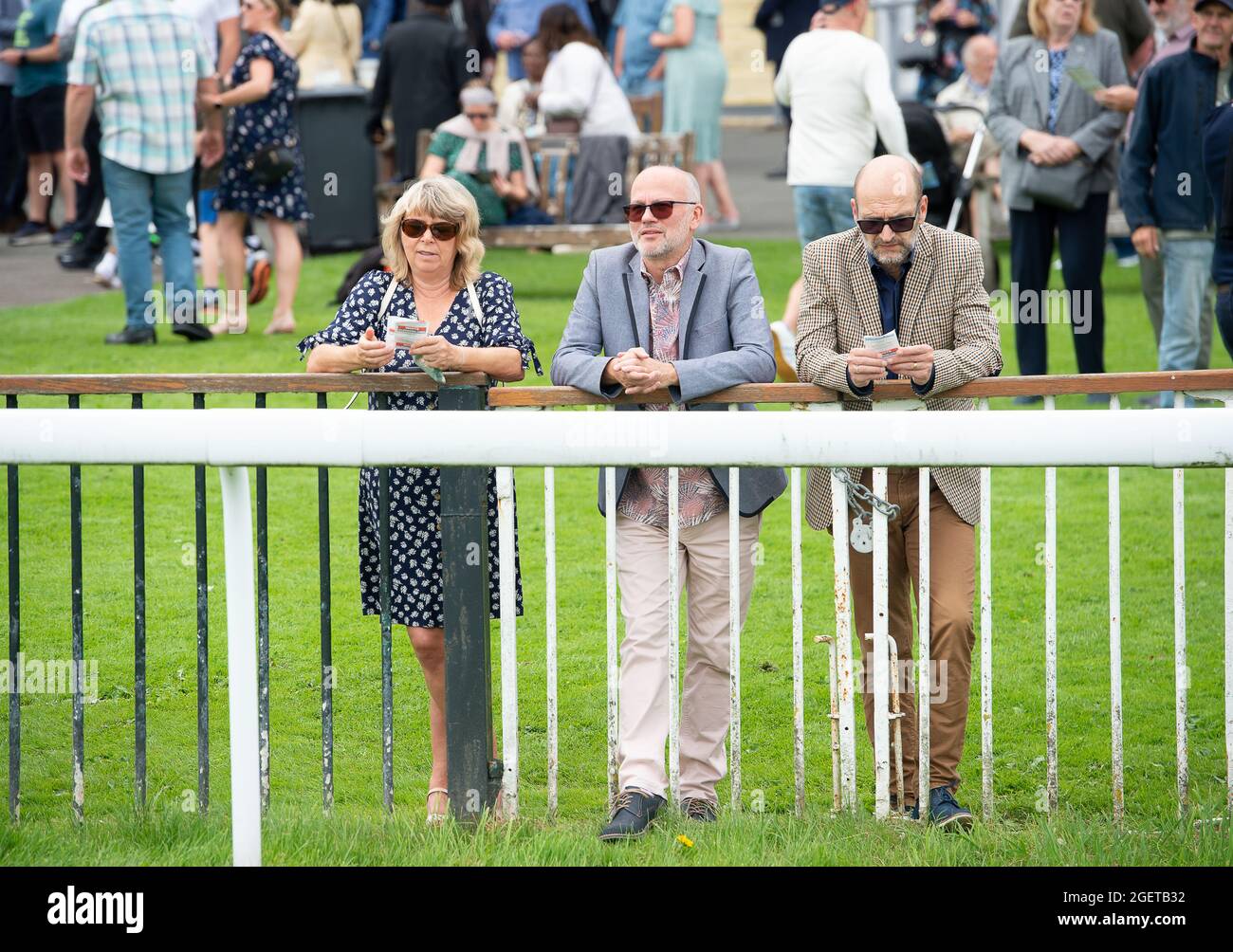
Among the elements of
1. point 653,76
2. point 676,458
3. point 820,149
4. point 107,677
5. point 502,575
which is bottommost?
point 107,677

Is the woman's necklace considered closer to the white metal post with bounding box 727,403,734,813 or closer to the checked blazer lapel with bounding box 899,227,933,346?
the white metal post with bounding box 727,403,734,813

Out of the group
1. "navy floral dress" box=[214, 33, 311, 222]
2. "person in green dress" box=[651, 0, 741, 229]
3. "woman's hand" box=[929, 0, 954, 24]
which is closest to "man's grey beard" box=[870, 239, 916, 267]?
"navy floral dress" box=[214, 33, 311, 222]

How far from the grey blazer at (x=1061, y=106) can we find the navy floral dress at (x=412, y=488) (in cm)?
507

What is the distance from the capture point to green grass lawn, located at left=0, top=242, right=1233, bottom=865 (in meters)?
4.09

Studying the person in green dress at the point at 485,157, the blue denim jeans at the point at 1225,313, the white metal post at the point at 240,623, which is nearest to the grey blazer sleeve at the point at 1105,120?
the blue denim jeans at the point at 1225,313

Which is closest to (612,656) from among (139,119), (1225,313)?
(1225,313)

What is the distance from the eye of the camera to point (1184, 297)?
8.86 metres

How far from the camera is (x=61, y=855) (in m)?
4.00

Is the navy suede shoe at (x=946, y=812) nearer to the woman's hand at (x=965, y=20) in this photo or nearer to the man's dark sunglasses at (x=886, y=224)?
the man's dark sunglasses at (x=886, y=224)

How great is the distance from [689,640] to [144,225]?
6.80 m

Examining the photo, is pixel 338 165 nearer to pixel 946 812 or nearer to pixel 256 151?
pixel 256 151
